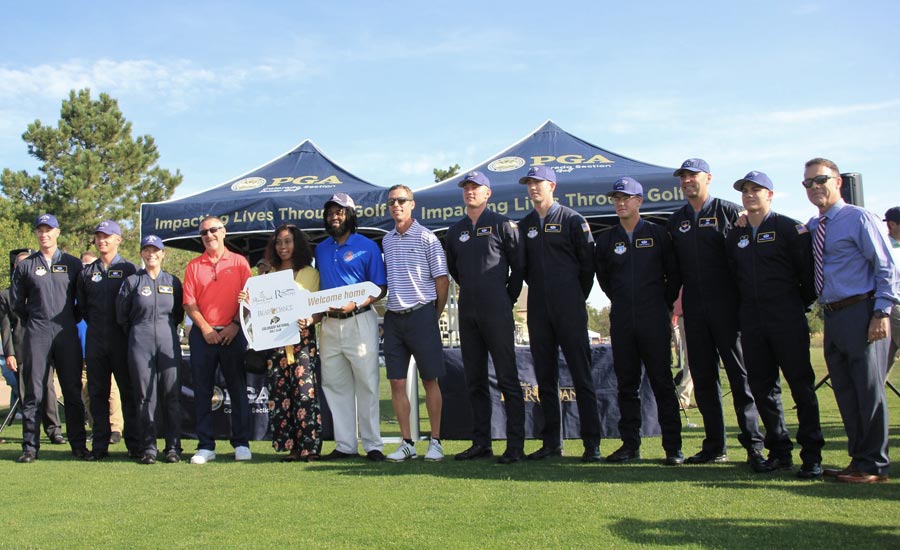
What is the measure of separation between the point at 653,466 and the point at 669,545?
201 centimetres

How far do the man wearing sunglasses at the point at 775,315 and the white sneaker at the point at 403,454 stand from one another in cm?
239

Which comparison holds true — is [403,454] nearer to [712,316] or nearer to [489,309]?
[489,309]

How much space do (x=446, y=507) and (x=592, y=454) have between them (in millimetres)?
1852

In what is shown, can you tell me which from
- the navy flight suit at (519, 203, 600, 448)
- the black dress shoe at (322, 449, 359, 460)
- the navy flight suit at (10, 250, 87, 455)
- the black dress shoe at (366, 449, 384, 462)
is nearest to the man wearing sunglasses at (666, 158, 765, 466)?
the navy flight suit at (519, 203, 600, 448)

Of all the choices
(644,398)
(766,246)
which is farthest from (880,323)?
(644,398)

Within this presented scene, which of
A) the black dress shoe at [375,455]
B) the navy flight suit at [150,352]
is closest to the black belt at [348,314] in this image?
the black dress shoe at [375,455]

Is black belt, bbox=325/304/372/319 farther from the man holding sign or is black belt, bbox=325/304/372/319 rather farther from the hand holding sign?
the hand holding sign

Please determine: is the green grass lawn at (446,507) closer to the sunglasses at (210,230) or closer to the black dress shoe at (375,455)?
the black dress shoe at (375,455)

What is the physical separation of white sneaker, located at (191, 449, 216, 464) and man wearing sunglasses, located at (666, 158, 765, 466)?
141 inches

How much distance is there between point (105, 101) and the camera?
41781 mm

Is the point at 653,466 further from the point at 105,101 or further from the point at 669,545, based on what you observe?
the point at 105,101

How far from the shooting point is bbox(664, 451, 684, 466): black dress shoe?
5.12m

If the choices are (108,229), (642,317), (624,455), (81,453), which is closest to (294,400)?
(81,453)

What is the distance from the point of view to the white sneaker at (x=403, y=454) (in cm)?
563
